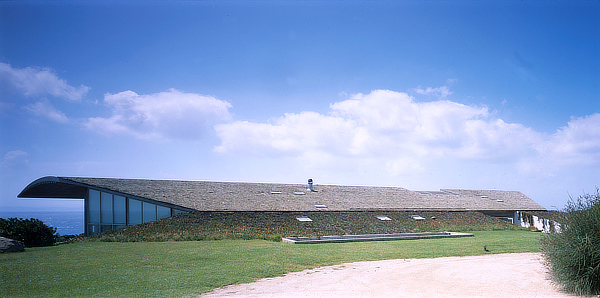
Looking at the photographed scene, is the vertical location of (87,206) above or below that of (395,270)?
above

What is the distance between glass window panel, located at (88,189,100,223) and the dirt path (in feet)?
63.8

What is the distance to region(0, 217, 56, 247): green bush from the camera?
1872cm

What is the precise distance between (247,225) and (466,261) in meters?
13.6

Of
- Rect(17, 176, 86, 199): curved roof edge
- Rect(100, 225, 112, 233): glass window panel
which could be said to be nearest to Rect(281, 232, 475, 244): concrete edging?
Rect(100, 225, 112, 233): glass window panel

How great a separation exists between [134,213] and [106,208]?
2.17 meters

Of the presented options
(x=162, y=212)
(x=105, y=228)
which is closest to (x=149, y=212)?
(x=162, y=212)

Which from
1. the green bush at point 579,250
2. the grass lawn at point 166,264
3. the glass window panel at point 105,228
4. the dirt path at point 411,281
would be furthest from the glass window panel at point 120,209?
the green bush at point 579,250

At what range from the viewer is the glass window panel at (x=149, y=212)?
24.8 m

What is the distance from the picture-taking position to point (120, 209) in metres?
25.2

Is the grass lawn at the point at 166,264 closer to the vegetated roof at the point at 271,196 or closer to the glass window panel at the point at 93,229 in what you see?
the vegetated roof at the point at 271,196

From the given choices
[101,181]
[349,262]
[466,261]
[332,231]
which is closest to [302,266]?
[349,262]

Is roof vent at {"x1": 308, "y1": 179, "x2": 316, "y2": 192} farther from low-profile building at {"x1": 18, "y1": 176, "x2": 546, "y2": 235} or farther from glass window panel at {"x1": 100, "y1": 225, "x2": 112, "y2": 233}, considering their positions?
glass window panel at {"x1": 100, "y1": 225, "x2": 112, "y2": 233}

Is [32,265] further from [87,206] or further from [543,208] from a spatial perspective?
[543,208]

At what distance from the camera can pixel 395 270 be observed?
38.2ft
